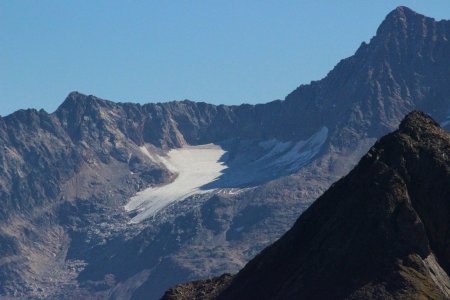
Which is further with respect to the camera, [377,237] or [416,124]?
[416,124]

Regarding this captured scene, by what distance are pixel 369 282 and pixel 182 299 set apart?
26.1 meters

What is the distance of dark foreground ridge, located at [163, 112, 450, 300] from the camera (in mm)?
114938

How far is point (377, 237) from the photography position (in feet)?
386

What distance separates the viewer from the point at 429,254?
385 ft

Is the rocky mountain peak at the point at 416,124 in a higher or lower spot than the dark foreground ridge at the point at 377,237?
higher

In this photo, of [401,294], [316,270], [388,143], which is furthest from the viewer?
[388,143]

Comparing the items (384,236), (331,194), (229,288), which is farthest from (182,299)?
(384,236)

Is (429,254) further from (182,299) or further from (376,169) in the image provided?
(182,299)

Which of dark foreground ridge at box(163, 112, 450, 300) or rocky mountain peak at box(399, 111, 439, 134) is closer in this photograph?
dark foreground ridge at box(163, 112, 450, 300)

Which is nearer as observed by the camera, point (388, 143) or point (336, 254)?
point (336, 254)

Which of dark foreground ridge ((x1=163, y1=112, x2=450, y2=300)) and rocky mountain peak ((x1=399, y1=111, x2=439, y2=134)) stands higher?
rocky mountain peak ((x1=399, y1=111, x2=439, y2=134))

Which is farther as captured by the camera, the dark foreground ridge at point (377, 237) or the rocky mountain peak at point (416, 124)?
the rocky mountain peak at point (416, 124)

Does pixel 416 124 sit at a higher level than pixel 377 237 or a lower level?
higher

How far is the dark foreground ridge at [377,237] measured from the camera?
115m
